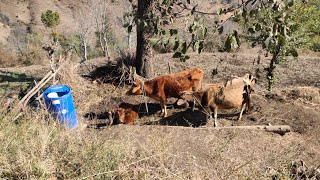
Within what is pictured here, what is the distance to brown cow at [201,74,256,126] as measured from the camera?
19.5 ft

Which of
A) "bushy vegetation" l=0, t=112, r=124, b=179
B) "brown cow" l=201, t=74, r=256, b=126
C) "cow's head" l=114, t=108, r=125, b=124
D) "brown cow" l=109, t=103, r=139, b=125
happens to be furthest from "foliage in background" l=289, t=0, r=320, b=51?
"bushy vegetation" l=0, t=112, r=124, b=179

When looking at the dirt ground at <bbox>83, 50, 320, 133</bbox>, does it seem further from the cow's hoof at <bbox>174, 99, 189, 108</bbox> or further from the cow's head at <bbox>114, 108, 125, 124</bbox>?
the cow's head at <bbox>114, 108, 125, 124</bbox>

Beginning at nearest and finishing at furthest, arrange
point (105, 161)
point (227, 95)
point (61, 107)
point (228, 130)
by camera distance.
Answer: point (105, 161) < point (228, 130) < point (227, 95) < point (61, 107)

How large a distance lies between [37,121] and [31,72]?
242 inches

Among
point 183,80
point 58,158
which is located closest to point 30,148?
point 58,158

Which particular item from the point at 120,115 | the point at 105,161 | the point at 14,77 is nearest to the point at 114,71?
the point at 120,115

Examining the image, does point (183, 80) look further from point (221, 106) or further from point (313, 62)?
point (313, 62)

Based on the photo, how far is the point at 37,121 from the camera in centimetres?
518

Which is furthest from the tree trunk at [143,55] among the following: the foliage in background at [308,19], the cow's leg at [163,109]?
the foliage in background at [308,19]

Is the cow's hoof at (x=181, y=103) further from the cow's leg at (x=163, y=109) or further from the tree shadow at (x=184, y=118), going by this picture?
the cow's leg at (x=163, y=109)

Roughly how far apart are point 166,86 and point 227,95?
148cm

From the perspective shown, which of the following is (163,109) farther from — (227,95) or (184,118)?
(227,95)

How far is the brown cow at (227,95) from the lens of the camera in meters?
5.95

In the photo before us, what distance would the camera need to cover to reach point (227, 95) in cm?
593
